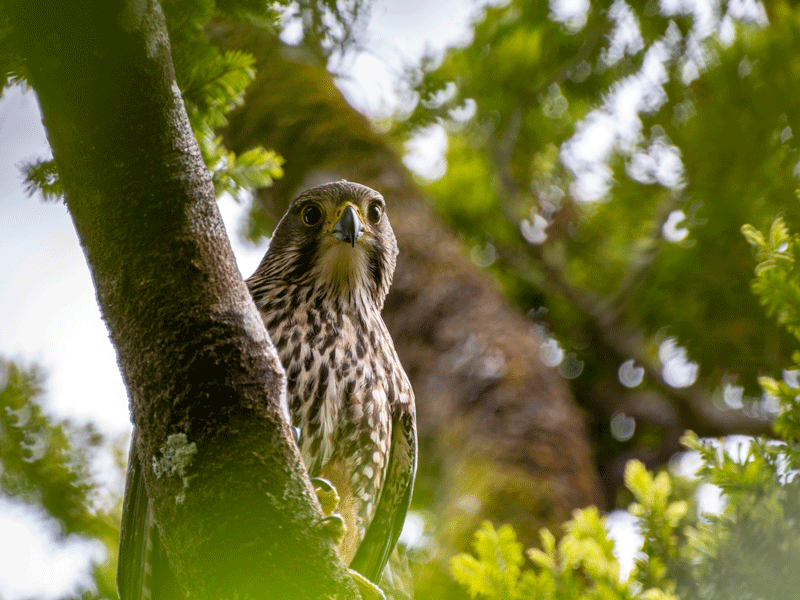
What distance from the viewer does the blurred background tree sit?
13.9 feet

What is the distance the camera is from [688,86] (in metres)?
4.94

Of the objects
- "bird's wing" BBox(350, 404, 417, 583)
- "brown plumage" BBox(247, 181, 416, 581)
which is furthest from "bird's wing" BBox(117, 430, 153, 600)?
"bird's wing" BBox(350, 404, 417, 583)

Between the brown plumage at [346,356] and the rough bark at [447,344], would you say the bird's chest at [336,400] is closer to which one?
the brown plumage at [346,356]

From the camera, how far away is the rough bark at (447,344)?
12.5ft

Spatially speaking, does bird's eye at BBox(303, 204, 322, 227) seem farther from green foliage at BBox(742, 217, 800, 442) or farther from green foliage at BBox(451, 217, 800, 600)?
green foliage at BBox(742, 217, 800, 442)

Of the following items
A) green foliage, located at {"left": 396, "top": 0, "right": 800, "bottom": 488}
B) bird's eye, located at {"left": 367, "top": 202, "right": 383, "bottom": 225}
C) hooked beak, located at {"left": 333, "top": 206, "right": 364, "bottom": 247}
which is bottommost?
hooked beak, located at {"left": 333, "top": 206, "right": 364, "bottom": 247}

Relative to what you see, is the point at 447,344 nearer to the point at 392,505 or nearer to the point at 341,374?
the point at 392,505

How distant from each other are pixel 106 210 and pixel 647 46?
4.54 metres

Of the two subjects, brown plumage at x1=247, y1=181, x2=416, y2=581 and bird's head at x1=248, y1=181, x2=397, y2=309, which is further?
bird's head at x1=248, y1=181, x2=397, y2=309

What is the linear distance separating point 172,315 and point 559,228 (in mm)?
4418

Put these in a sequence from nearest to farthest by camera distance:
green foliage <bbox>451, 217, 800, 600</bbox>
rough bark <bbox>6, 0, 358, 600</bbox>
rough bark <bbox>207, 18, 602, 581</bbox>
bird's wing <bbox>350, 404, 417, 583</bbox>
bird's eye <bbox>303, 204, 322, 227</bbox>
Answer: rough bark <bbox>6, 0, 358, 600</bbox> < green foliage <bbox>451, 217, 800, 600</bbox> < bird's wing <bbox>350, 404, 417, 583</bbox> < bird's eye <bbox>303, 204, 322, 227</bbox> < rough bark <bbox>207, 18, 602, 581</bbox>

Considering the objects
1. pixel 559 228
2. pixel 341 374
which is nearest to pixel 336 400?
pixel 341 374

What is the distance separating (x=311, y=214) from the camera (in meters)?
3.08

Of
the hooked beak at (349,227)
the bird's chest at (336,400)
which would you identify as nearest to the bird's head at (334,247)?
the hooked beak at (349,227)
